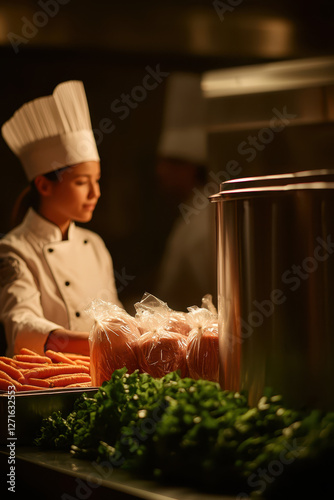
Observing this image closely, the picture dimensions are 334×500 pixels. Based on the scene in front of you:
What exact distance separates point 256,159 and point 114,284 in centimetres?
112

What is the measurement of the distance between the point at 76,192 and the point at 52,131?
1.10 ft

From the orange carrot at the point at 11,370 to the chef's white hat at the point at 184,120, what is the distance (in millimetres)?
2197

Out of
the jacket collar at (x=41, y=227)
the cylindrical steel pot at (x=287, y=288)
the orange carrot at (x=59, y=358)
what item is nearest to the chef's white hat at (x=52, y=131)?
the jacket collar at (x=41, y=227)

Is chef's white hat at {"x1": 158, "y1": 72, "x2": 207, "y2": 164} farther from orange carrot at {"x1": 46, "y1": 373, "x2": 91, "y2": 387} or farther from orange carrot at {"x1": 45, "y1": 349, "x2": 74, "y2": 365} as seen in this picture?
orange carrot at {"x1": 46, "y1": 373, "x2": 91, "y2": 387}

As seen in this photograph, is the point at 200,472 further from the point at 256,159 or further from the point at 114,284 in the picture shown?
the point at 256,159

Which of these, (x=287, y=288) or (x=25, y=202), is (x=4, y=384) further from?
(x=25, y=202)

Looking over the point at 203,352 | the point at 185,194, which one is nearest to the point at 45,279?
the point at 185,194

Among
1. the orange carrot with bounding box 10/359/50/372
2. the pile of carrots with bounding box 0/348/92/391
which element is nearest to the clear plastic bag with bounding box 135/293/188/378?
the pile of carrots with bounding box 0/348/92/391

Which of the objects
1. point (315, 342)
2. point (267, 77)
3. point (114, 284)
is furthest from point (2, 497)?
point (267, 77)

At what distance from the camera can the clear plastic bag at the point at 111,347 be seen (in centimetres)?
138

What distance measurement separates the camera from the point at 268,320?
103cm

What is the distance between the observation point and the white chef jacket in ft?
9.74

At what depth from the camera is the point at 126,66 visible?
3354mm

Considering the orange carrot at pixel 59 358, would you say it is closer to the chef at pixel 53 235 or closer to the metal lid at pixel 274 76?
the chef at pixel 53 235
